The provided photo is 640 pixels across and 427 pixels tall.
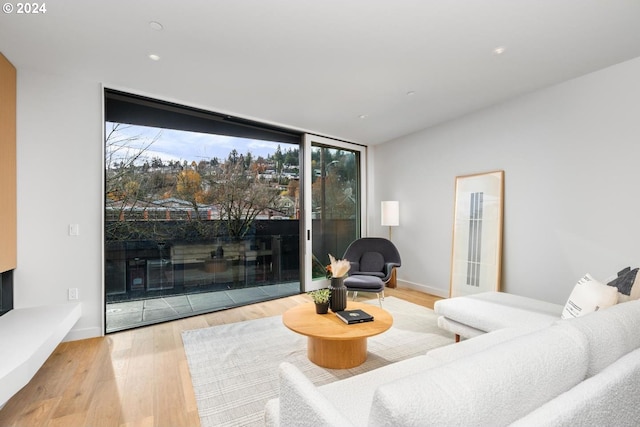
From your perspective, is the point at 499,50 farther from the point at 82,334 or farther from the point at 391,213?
the point at 82,334

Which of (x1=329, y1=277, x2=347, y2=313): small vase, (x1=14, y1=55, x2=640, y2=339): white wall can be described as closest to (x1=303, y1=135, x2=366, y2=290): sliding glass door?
(x1=329, y1=277, x2=347, y2=313): small vase

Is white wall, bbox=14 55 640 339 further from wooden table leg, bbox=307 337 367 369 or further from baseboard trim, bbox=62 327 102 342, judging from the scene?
wooden table leg, bbox=307 337 367 369

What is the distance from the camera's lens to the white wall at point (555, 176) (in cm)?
277

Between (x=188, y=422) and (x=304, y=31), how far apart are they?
277cm

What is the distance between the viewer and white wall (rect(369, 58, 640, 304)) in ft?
9.09

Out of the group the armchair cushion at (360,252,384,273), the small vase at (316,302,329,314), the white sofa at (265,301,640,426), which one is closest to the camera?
the white sofa at (265,301,640,426)

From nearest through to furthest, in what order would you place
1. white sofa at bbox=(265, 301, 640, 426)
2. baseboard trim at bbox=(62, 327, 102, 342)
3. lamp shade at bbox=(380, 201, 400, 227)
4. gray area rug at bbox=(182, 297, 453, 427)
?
white sofa at bbox=(265, 301, 640, 426)
gray area rug at bbox=(182, 297, 453, 427)
baseboard trim at bbox=(62, 327, 102, 342)
lamp shade at bbox=(380, 201, 400, 227)

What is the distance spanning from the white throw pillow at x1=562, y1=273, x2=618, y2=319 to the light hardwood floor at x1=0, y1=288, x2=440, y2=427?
249 cm

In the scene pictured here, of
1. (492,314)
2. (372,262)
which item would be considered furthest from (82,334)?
(492,314)

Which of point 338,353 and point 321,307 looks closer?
point 338,353

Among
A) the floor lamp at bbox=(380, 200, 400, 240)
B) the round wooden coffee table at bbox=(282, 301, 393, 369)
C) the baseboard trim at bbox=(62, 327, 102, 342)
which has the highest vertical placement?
the floor lamp at bbox=(380, 200, 400, 240)

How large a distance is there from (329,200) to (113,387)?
381 centimetres

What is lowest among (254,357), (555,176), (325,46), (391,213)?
(254,357)

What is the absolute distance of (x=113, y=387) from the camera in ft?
7.07
